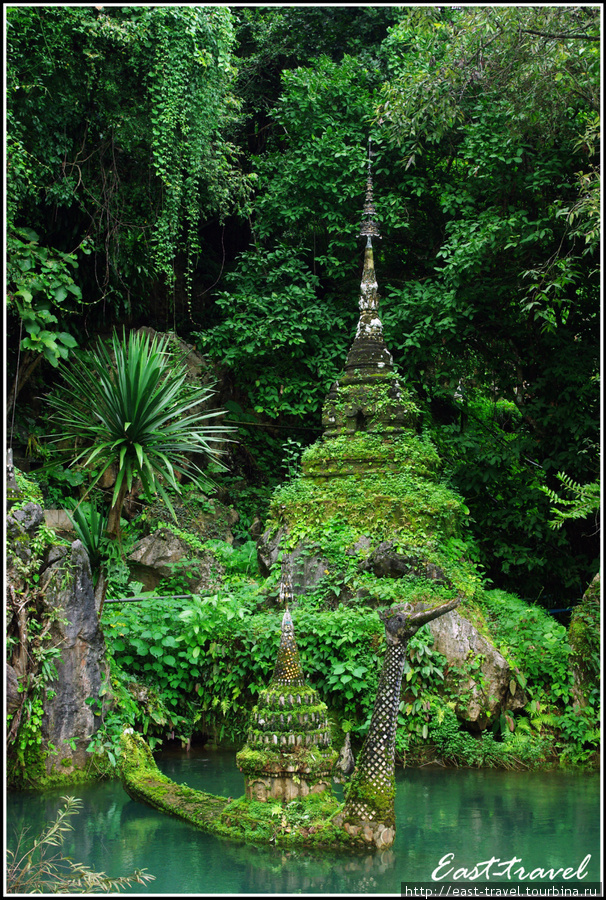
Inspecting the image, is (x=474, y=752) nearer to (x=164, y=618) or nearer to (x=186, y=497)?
(x=164, y=618)

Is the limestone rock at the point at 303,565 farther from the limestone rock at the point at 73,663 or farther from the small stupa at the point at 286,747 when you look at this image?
the small stupa at the point at 286,747

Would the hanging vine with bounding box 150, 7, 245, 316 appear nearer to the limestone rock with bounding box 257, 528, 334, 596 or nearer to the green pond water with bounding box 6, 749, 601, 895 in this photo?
the limestone rock with bounding box 257, 528, 334, 596

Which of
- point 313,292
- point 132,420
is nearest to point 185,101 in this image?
point 313,292

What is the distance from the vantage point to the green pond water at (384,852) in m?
4.35

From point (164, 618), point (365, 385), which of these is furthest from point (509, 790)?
point (365, 385)

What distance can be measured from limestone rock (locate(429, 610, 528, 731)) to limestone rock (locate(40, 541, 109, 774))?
10.5 feet

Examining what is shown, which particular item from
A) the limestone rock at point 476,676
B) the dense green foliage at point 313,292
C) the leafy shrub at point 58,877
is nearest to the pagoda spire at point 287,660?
the leafy shrub at point 58,877

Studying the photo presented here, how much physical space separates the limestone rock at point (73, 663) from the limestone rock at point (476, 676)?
321 cm

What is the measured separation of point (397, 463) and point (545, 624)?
245 centimetres

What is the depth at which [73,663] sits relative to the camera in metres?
6.54

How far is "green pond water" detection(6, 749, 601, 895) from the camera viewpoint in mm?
4348

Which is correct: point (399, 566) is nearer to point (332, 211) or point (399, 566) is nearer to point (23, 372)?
point (23, 372)

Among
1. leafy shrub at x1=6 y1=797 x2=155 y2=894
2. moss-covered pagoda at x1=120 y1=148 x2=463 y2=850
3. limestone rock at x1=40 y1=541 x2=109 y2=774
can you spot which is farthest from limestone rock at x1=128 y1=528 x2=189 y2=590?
leafy shrub at x1=6 y1=797 x2=155 y2=894

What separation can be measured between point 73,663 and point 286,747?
2482mm
